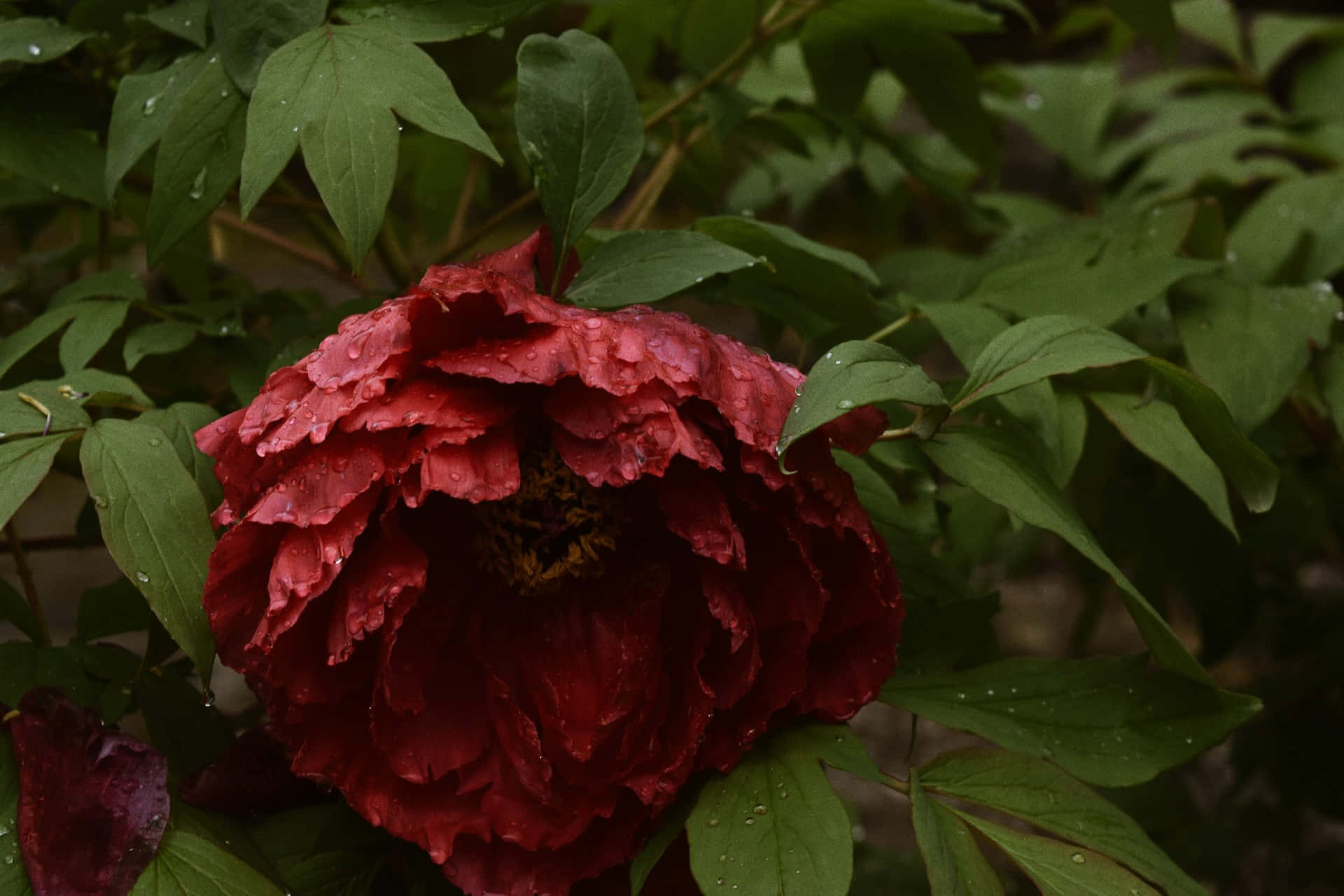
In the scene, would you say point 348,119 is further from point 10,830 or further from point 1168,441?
point 1168,441

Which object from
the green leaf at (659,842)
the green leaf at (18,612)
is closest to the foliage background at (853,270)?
the green leaf at (18,612)

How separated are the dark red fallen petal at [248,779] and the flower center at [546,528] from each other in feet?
0.42

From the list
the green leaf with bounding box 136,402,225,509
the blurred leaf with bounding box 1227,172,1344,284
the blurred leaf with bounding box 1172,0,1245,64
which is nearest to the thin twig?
the green leaf with bounding box 136,402,225,509

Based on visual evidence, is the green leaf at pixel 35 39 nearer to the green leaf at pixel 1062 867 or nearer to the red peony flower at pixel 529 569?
the red peony flower at pixel 529 569

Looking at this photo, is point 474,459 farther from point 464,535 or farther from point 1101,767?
point 1101,767

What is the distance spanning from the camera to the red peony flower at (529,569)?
0.42 meters

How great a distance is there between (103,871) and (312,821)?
97 mm

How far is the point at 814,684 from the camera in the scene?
476 millimetres

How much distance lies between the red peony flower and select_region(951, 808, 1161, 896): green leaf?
8 cm

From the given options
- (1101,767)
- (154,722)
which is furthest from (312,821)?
(1101,767)

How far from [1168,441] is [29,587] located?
552 millimetres

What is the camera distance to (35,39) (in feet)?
1.77

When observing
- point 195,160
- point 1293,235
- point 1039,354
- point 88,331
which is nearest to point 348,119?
point 195,160

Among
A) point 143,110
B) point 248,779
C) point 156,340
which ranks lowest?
point 248,779
